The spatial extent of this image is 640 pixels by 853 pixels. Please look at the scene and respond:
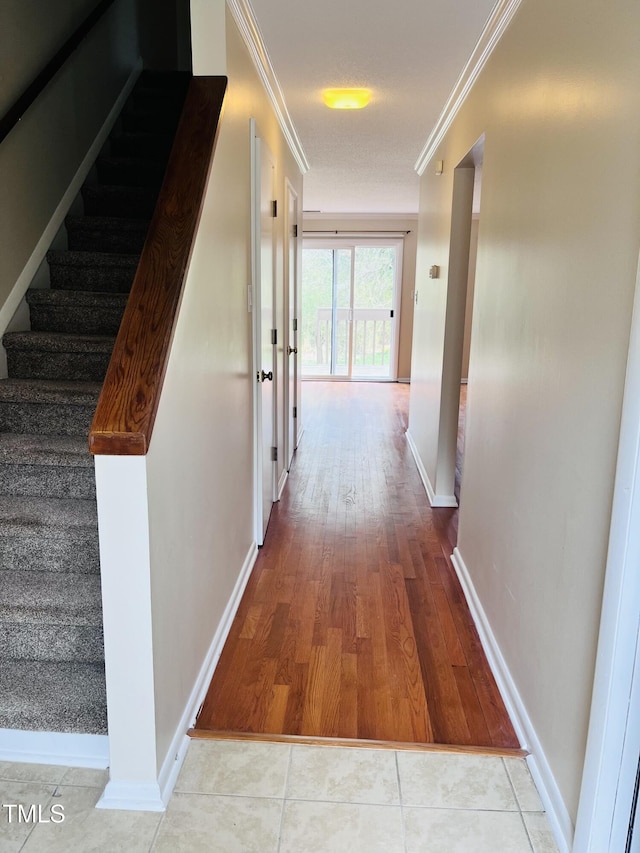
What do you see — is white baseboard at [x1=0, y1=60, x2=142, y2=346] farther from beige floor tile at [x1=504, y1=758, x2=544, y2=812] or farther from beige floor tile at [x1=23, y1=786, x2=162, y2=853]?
beige floor tile at [x1=504, y1=758, x2=544, y2=812]

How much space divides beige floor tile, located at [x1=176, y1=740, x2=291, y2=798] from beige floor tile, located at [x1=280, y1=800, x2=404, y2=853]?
0.09m

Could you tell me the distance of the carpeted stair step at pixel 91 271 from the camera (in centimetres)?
288

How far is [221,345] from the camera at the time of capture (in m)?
2.17

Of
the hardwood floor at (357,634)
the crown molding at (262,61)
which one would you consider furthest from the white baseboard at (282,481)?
the crown molding at (262,61)

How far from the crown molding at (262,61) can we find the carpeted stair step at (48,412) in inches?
59.7

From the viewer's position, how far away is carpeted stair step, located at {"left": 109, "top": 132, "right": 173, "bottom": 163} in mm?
3598

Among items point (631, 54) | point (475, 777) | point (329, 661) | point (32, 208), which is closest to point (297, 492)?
point (329, 661)

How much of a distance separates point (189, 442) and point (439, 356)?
2379mm

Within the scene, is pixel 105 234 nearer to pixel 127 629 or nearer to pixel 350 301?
pixel 127 629

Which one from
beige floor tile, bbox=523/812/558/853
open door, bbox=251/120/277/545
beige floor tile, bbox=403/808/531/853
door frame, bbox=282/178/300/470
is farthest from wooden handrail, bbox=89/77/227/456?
door frame, bbox=282/178/300/470

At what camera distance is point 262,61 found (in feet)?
9.05

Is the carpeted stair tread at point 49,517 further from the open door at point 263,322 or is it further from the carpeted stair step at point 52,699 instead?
the open door at point 263,322

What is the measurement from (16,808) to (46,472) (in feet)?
3.19

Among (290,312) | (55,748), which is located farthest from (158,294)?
(290,312)
